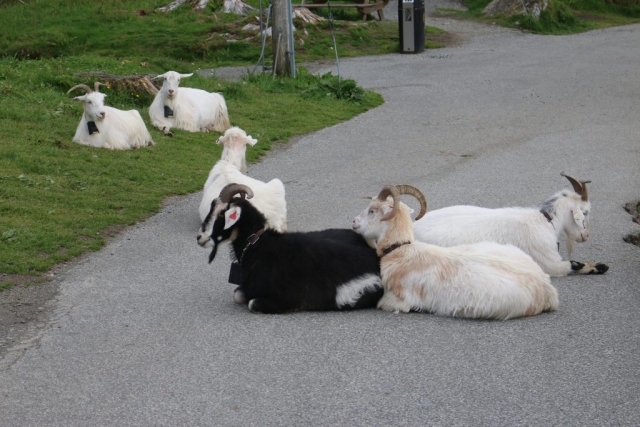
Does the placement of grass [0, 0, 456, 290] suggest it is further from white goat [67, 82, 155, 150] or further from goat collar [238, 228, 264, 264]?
goat collar [238, 228, 264, 264]

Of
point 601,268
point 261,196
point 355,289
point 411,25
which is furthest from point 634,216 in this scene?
point 411,25

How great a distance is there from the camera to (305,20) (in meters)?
26.9

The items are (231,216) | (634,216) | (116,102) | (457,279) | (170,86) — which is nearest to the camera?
(457,279)

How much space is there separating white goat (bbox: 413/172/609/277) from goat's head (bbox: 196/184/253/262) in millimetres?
1778

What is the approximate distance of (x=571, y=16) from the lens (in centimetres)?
Answer: 3062

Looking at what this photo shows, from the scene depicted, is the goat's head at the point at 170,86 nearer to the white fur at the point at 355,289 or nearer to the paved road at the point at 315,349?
the paved road at the point at 315,349

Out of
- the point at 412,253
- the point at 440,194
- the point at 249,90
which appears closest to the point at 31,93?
the point at 249,90

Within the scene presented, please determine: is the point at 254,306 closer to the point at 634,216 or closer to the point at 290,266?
the point at 290,266

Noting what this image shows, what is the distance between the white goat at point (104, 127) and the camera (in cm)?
1298

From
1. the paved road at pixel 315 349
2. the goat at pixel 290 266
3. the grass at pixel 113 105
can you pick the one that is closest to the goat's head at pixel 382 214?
the goat at pixel 290 266

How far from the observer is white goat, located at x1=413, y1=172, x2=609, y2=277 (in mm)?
7816

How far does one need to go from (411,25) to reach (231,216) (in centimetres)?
1883

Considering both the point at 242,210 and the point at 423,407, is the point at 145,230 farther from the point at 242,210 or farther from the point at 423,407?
the point at 423,407

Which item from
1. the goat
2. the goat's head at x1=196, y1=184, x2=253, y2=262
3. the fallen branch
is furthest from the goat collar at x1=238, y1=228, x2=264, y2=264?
the fallen branch
